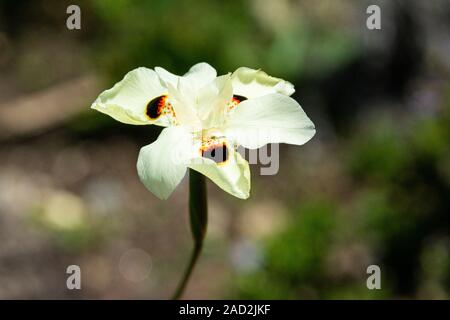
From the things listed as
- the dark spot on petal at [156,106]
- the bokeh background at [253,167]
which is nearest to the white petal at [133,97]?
the dark spot on petal at [156,106]

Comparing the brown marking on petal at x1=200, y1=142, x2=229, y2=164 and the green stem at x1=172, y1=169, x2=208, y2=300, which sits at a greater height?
the brown marking on petal at x1=200, y1=142, x2=229, y2=164

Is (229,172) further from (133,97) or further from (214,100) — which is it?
(133,97)

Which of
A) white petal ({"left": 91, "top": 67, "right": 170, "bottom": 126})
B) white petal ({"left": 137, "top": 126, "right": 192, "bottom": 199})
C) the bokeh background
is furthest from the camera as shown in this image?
the bokeh background

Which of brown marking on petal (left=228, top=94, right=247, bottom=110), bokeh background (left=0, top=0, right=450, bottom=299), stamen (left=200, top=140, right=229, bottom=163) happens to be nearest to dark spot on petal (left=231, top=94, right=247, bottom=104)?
brown marking on petal (left=228, top=94, right=247, bottom=110)

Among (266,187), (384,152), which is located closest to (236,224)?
(266,187)

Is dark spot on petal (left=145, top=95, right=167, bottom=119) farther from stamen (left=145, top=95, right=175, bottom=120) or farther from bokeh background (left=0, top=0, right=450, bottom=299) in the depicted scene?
bokeh background (left=0, top=0, right=450, bottom=299)

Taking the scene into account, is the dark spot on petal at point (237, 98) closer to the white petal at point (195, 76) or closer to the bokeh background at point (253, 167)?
the white petal at point (195, 76)
